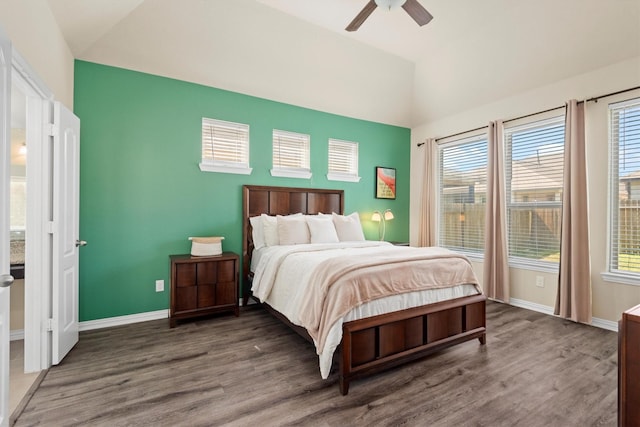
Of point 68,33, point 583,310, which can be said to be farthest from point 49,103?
point 583,310

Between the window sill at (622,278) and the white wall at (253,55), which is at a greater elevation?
the white wall at (253,55)

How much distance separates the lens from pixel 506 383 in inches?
85.4

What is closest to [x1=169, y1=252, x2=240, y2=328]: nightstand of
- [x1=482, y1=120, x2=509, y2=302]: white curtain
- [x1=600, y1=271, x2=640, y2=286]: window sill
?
[x1=482, y1=120, x2=509, y2=302]: white curtain

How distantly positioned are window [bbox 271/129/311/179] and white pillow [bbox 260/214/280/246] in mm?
748

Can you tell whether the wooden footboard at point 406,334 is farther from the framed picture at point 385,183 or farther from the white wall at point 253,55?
the white wall at point 253,55

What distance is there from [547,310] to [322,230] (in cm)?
298

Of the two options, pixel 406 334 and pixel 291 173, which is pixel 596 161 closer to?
pixel 406 334

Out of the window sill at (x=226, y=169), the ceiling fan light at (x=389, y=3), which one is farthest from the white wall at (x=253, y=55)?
the ceiling fan light at (x=389, y=3)

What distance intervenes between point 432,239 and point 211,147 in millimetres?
3798

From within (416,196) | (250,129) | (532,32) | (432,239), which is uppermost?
(532,32)

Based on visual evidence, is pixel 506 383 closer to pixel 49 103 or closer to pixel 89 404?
pixel 89 404

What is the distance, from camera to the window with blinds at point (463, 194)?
4.59 meters

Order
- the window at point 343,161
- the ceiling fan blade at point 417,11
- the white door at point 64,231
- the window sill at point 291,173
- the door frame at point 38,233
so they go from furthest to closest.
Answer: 1. the window at point 343,161
2. the window sill at point 291,173
3. the ceiling fan blade at point 417,11
4. the white door at point 64,231
5. the door frame at point 38,233

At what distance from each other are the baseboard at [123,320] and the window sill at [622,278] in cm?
495
